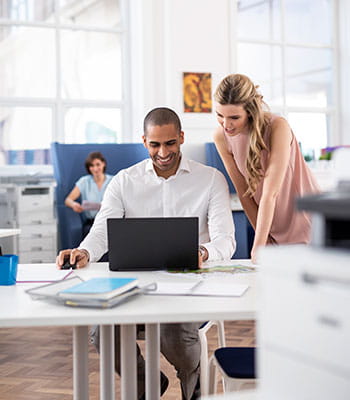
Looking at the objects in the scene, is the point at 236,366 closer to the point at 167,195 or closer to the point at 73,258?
the point at 73,258

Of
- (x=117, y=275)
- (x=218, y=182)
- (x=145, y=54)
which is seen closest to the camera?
(x=117, y=275)

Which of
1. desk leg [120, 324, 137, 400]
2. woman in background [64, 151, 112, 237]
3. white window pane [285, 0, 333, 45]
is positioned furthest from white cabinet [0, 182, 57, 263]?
desk leg [120, 324, 137, 400]

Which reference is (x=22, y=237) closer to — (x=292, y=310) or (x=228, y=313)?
(x=228, y=313)

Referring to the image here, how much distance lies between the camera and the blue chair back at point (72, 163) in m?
5.30

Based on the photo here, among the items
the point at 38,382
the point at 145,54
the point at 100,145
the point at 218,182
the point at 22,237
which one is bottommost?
the point at 38,382

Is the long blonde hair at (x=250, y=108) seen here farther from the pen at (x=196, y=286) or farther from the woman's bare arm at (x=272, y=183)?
the pen at (x=196, y=286)

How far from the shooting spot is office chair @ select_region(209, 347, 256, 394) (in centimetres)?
171

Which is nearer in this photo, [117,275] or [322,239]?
[322,239]

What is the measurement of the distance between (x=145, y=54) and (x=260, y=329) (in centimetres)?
571

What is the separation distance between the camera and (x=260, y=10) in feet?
24.0

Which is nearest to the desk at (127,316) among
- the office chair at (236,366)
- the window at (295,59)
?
the office chair at (236,366)

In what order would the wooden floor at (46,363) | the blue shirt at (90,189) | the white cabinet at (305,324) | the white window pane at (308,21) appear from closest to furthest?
the white cabinet at (305,324), the wooden floor at (46,363), the blue shirt at (90,189), the white window pane at (308,21)

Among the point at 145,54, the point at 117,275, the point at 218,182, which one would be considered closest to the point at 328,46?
the point at 145,54

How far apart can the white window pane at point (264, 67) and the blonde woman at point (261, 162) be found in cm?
494
